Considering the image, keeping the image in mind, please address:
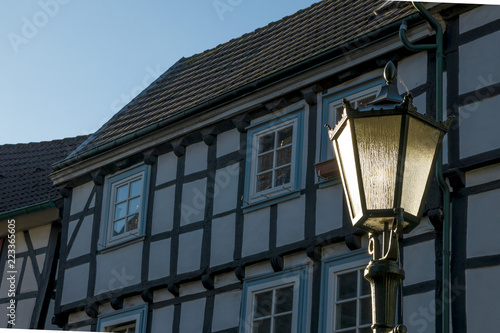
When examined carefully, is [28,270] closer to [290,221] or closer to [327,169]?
[290,221]

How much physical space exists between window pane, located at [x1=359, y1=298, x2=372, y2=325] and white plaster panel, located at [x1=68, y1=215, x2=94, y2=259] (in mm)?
5496

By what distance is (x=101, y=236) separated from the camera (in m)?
15.2

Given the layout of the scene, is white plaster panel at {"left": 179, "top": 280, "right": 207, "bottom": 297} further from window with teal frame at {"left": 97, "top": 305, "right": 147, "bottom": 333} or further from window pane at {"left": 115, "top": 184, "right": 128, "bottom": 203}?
window pane at {"left": 115, "top": 184, "right": 128, "bottom": 203}

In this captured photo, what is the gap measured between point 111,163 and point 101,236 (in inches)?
44.8

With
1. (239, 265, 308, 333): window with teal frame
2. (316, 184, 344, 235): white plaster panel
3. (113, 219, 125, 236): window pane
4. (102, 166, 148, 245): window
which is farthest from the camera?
(113, 219, 125, 236): window pane

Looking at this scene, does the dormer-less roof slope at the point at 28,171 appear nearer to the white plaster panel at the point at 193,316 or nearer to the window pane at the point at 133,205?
the window pane at the point at 133,205

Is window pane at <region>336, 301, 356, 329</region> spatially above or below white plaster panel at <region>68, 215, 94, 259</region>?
below

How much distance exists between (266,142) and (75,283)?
13.2 feet

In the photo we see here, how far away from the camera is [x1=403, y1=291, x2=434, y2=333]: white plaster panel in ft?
33.9

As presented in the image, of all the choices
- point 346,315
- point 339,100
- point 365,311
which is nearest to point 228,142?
point 339,100

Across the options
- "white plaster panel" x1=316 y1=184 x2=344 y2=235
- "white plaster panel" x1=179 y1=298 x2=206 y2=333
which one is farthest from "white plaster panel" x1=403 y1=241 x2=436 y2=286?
"white plaster panel" x1=179 y1=298 x2=206 y2=333

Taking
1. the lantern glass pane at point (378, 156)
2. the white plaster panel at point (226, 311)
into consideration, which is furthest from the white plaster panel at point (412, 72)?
the lantern glass pane at point (378, 156)

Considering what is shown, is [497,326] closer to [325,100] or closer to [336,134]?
[325,100]

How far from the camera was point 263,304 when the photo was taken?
12.6 meters
